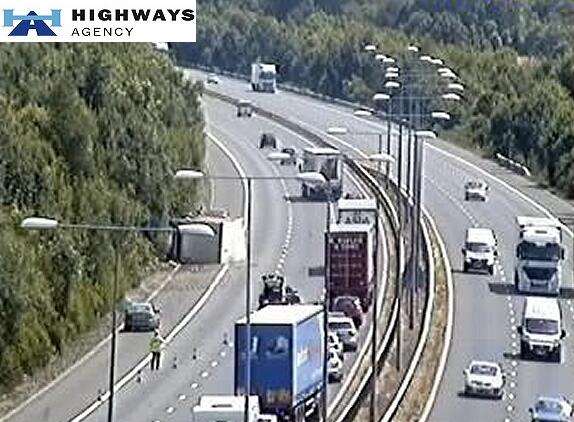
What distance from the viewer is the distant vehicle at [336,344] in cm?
6694

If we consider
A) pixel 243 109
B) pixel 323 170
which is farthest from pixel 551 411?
pixel 243 109

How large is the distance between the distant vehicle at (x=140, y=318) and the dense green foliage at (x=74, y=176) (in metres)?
1.16

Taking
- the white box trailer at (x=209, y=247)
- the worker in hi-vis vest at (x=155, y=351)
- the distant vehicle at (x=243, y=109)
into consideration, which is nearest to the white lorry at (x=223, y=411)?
the worker in hi-vis vest at (x=155, y=351)

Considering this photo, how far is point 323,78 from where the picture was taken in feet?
638

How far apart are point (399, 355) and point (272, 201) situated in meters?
47.8

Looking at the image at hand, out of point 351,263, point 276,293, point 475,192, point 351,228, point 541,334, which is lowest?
point 541,334

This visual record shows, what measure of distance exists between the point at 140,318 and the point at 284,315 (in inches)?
839

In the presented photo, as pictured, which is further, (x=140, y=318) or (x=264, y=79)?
(x=264, y=79)

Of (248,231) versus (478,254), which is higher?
(248,231)

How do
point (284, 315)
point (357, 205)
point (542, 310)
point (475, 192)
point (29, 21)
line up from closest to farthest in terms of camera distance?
point (284, 315), point (29, 21), point (542, 310), point (357, 205), point (475, 192)

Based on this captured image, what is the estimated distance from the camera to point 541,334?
7338 centimetres

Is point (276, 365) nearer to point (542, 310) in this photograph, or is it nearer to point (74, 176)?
point (542, 310)

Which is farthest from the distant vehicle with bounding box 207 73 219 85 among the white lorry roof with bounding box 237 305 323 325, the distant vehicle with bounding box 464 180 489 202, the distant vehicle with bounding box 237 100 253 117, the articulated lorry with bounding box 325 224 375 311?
the white lorry roof with bounding box 237 305 323 325

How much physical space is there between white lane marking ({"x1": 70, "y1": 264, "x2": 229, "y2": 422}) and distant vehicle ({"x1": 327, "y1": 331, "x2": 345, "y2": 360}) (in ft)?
21.9
